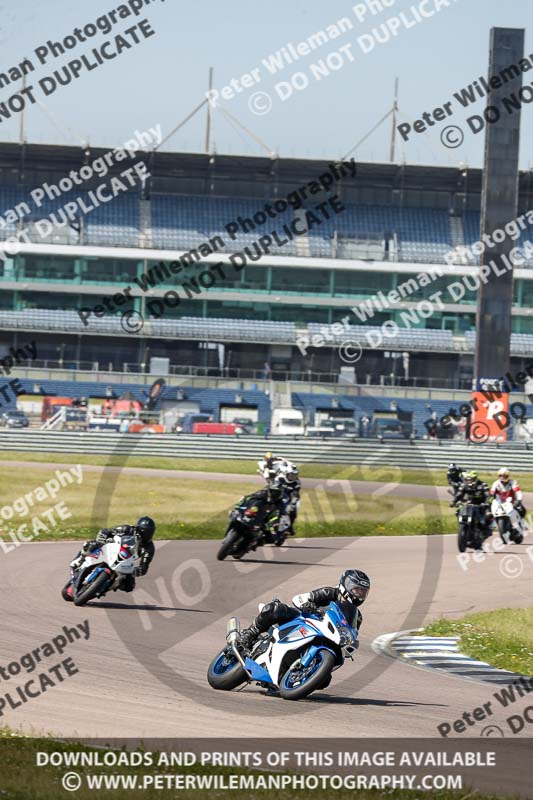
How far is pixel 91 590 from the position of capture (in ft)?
51.9

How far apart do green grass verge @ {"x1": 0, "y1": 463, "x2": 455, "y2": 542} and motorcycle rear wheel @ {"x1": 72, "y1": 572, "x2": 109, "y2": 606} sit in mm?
8981

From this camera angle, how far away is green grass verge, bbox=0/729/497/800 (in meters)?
7.45

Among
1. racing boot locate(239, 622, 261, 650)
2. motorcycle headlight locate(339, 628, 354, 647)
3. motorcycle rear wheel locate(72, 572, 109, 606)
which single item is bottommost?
motorcycle rear wheel locate(72, 572, 109, 606)

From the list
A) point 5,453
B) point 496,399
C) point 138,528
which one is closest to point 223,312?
point 496,399

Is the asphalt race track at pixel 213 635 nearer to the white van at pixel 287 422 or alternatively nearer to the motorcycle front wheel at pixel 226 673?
the motorcycle front wheel at pixel 226 673

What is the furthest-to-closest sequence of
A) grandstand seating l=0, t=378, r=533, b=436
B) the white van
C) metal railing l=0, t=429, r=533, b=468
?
1. grandstand seating l=0, t=378, r=533, b=436
2. the white van
3. metal railing l=0, t=429, r=533, b=468

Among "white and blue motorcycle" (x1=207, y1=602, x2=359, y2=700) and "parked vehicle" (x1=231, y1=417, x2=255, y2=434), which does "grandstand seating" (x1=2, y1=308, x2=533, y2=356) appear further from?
"white and blue motorcycle" (x1=207, y1=602, x2=359, y2=700)

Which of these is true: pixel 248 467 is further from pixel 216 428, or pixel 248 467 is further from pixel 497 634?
pixel 497 634

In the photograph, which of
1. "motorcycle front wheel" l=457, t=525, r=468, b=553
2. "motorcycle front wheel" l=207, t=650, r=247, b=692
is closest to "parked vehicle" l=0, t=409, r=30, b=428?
"motorcycle front wheel" l=457, t=525, r=468, b=553

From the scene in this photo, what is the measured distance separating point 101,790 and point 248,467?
39521 millimetres

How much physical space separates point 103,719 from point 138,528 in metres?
6.78

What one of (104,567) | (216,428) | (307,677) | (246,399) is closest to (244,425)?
(216,428)

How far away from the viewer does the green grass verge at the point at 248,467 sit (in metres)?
45.3

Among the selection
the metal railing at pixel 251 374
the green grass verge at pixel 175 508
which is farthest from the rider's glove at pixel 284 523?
the metal railing at pixel 251 374
